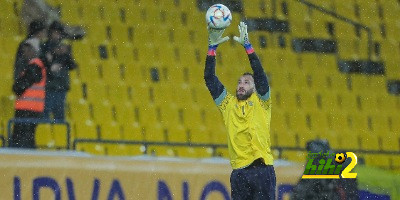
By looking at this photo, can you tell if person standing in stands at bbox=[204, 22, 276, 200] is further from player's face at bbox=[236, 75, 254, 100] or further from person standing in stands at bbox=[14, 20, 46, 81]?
person standing in stands at bbox=[14, 20, 46, 81]

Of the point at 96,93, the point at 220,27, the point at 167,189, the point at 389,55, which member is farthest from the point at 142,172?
the point at 389,55

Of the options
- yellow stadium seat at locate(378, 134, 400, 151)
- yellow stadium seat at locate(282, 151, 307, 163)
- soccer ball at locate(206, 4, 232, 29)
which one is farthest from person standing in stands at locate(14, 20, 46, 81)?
yellow stadium seat at locate(378, 134, 400, 151)

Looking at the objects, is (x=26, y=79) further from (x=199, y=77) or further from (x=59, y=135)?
(x=199, y=77)

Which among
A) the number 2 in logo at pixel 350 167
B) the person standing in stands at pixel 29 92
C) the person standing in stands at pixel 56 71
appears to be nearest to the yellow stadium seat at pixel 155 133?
the person standing in stands at pixel 56 71

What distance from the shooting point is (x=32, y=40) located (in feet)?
27.9

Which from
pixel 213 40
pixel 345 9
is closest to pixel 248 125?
pixel 213 40

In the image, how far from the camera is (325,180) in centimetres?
823

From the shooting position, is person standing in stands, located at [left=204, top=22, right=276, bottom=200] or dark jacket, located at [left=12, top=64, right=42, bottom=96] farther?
dark jacket, located at [left=12, top=64, right=42, bottom=96]

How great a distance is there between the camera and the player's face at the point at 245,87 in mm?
6559

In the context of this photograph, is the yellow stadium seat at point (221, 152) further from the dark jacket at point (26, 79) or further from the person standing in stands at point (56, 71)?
the dark jacket at point (26, 79)

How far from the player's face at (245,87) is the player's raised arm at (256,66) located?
0.07 m

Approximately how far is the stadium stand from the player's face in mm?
2330

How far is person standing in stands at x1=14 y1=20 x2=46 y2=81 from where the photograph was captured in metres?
8.37

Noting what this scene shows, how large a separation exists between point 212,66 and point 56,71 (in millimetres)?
2367
